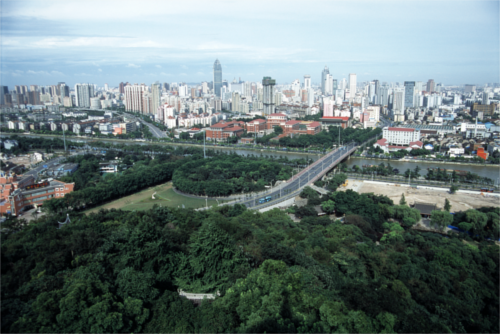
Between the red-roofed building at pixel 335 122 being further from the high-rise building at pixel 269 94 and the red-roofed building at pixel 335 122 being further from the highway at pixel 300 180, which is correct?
the highway at pixel 300 180

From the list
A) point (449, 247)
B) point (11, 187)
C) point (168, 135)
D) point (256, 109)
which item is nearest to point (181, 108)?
point (256, 109)

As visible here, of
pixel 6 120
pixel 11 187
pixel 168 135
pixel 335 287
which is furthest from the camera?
pixel 6 120

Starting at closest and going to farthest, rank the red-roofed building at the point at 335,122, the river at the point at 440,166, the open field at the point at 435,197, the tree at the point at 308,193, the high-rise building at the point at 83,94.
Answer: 1. the open field at the point at 435,197
2. the tree at the point at 308,193
3. the river at the point at 440,166
4. the red-roofed building at the point at 335,122
5. the high-rise building at the point at 83,94

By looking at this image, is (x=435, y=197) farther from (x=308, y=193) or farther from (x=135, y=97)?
(x=135, y=97)

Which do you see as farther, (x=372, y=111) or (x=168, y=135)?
(x=372, y=111)

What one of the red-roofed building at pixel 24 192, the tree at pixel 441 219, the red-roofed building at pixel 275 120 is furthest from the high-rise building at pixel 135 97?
the tree at pixel 441 219

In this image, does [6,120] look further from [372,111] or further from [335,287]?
[335,287]

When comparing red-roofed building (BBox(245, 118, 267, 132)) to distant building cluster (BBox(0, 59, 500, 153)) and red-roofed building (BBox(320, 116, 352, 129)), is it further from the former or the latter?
red-roofed building (BBox(320, 116, 352, 129))
